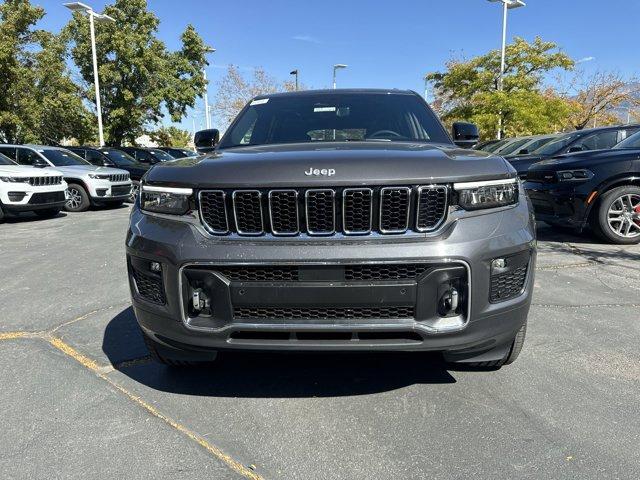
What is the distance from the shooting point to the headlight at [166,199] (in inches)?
96.9

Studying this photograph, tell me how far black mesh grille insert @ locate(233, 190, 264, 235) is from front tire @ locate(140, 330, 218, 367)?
2.24 feet

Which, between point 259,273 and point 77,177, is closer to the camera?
point 259,273

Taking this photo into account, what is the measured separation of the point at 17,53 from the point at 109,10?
6.44 m

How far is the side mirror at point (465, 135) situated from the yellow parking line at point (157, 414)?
2.58 m

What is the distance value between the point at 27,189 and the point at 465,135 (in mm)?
9711

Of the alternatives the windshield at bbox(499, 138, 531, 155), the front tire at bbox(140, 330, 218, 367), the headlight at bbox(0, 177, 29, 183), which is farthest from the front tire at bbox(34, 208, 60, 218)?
the windshield at bbox(499, 138, 531, 155)

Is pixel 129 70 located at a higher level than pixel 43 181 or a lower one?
higher

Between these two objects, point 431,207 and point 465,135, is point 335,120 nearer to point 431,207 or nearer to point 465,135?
point 465,135

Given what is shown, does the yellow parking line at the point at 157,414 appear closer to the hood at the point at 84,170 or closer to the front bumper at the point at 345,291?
the front bumper at the point at 345,291

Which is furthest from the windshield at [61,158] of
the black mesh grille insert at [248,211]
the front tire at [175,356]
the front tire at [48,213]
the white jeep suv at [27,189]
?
the black mesh grille insert at [248,211]

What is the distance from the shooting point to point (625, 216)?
6.71m

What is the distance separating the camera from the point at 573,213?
22.0 feet

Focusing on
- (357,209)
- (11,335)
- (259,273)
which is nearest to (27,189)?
(11,335)

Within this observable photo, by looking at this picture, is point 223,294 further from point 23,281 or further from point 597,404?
point 23,281
